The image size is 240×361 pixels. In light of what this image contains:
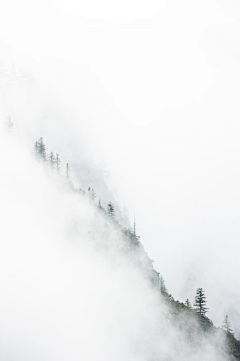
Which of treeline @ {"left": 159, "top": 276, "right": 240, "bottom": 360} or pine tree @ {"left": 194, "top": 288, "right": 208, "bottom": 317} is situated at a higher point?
pine tree @ {"left": 194, "top": 288, "right": 208, "bottom": 317}

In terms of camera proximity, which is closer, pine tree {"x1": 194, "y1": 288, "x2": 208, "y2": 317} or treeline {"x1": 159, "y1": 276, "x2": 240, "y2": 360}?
pine tree {"x1": 194, "y1": 288, "x2": 208, "y2": 317}

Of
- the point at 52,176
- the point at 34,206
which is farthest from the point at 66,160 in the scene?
the point at 34,206

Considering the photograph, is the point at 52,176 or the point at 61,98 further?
the point at 61,98

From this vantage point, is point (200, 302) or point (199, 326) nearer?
point (200, 302)

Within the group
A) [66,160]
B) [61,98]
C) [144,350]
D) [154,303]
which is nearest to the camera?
[144,350]

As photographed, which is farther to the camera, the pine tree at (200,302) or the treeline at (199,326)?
the treeline at (199,326)

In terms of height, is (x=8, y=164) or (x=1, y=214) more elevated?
(x=8, y=164)

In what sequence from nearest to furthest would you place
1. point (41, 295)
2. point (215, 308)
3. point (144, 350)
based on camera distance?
point (41, 295) < point (144, 350) < point (215, 308)

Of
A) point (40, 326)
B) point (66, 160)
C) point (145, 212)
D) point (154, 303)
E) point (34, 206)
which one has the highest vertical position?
point (145, 212)

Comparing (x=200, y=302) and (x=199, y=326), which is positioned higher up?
(x=200, y=302)

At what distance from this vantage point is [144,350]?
52.4 m

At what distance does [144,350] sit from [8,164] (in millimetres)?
54420

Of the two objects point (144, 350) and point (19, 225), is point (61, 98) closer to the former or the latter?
point (19, 225)

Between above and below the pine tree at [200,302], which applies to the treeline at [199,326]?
below
